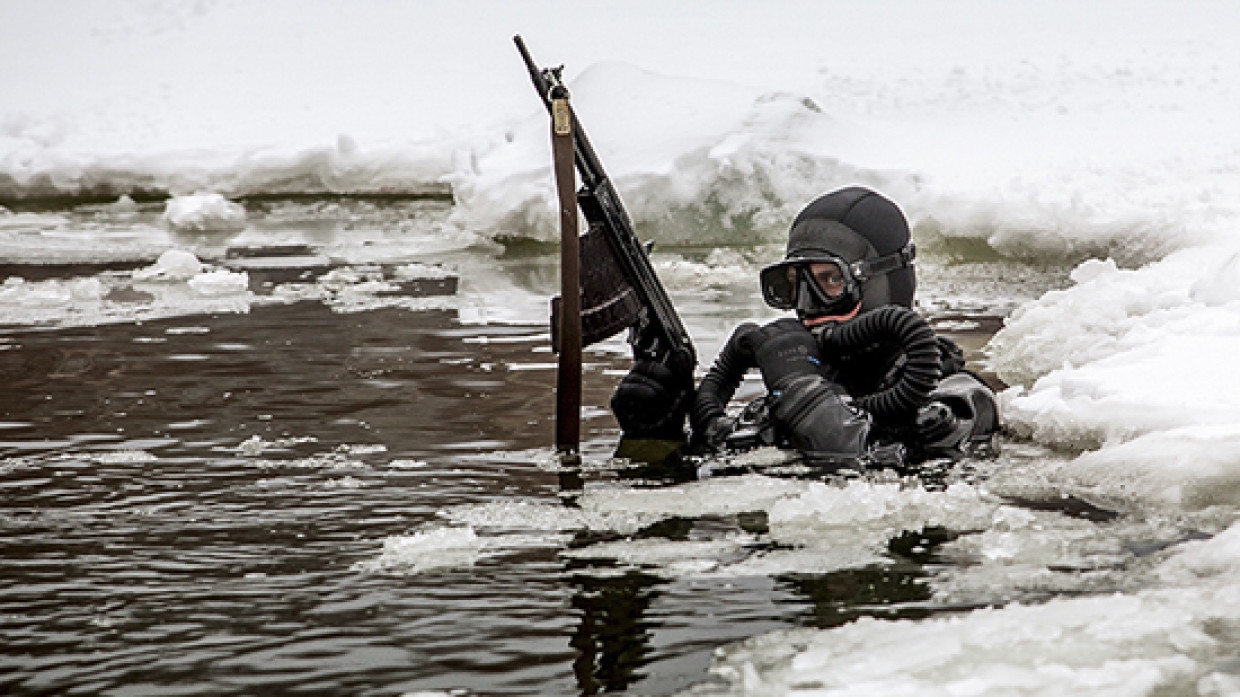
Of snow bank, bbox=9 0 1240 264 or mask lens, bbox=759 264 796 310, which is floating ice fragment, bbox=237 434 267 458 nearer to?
mask lens, bbox=759 264 796 310

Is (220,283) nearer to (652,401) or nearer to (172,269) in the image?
(172,269)

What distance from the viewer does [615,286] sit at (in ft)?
21.0

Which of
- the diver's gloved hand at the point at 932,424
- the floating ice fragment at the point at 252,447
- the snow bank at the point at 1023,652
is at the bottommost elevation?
the snow bank at the point at 1023,652

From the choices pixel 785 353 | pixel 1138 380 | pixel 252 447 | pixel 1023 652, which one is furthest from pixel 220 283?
pixel 1023 652

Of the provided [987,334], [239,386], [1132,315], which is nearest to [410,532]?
[239,386]

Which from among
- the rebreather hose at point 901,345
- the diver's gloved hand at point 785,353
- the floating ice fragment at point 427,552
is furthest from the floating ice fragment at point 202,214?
the floating ice fragment at point 427,552

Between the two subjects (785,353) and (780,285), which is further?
(780,285)

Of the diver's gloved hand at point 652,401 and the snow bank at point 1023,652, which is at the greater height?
the diver's gloved hand at point 652,401

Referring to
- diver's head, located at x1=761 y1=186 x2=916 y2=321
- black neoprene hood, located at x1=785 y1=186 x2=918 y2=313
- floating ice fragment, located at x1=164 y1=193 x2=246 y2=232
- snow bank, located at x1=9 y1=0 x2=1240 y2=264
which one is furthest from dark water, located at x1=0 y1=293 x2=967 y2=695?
floating ice fragment, located at x1=164 y1=193 x2=246 y2=232

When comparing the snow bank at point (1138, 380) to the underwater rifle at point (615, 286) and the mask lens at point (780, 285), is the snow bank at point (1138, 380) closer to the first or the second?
the mask lens at point (780, 285)

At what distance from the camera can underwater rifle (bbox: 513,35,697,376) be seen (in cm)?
633

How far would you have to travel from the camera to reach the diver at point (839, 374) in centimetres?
582

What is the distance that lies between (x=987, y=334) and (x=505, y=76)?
727 inches

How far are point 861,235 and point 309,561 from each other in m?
2.74
